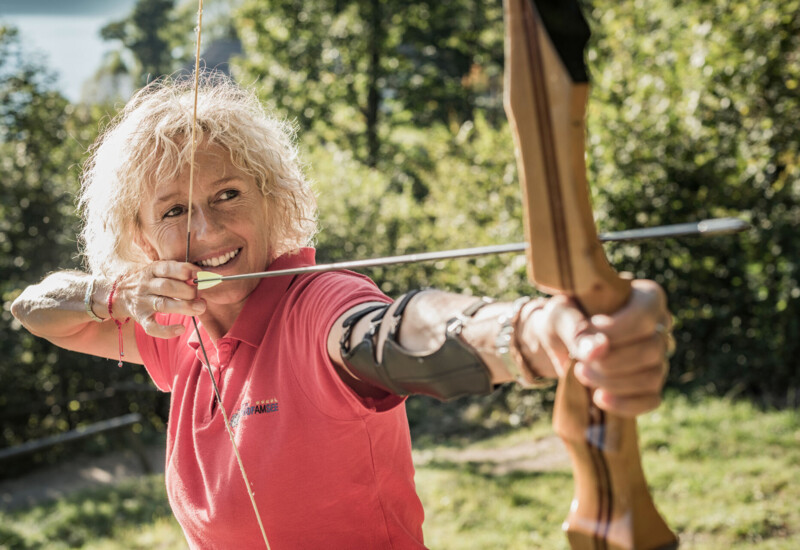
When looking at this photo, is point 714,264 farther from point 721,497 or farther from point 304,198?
point 304,198

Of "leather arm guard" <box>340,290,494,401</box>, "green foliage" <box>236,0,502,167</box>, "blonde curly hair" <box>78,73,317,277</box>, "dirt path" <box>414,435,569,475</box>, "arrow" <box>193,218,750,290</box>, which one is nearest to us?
"arrow" <box>193,218,750,290</box>

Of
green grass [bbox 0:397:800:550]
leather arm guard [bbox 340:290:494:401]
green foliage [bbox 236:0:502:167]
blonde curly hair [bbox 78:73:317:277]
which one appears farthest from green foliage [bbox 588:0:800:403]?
green foliage [bbox 236:0:502:167]

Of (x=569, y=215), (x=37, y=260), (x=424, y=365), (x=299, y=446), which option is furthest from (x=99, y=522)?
(x=569, y=215)

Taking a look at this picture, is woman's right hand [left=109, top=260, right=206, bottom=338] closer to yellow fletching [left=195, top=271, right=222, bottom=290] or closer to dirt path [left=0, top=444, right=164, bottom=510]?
yellow fletching [left=195, top=271, right=222, bottom=290]

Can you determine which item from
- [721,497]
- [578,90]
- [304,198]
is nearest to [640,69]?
[721,497]

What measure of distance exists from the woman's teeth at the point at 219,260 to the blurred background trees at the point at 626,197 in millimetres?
896

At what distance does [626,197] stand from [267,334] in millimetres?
4023

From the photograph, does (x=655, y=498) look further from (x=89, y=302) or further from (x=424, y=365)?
(x=424, y=365)

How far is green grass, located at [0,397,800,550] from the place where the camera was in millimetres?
3381

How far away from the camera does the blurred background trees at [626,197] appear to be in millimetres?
4754

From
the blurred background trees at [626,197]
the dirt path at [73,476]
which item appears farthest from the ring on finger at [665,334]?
the dirt path at [73,476]

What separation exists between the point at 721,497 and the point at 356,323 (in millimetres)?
3074

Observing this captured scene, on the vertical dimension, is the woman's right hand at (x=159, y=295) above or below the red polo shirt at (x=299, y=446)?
above

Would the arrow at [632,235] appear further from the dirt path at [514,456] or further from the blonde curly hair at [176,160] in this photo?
the dirt path at [514,456]
